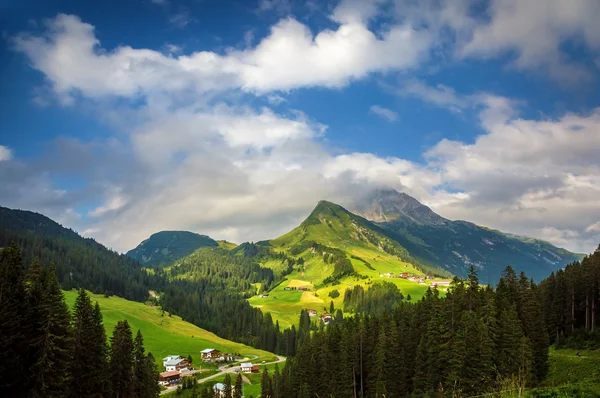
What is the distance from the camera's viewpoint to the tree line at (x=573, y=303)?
258ft

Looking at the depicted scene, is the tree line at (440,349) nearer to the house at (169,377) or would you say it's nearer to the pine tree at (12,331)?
the pine tree at (12,331)

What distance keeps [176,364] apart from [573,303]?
147079 millimetres

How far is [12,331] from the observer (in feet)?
Result: 127

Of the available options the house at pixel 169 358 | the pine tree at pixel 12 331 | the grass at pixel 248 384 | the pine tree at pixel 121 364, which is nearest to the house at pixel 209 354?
the house at pixel 169 358

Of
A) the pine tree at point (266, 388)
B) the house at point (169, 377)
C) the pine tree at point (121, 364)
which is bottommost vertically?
the house at point (169, 377)

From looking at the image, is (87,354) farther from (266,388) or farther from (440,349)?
(266,388)

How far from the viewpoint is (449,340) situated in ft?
178

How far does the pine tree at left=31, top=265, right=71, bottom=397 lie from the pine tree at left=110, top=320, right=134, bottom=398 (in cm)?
932

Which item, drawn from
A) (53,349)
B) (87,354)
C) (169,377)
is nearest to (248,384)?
(169,377)

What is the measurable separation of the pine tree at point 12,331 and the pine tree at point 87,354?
5.28m

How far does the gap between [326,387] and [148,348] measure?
14530 cm

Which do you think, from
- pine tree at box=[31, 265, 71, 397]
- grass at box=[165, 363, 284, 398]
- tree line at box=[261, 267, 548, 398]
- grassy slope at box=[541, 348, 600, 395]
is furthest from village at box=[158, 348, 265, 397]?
grassy slope at box=[541, 348, 600, 395]

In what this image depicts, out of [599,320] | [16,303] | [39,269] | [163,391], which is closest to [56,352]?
[16,303]

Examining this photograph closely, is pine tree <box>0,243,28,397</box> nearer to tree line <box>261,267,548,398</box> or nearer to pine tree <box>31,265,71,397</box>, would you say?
pine tree <box>31,265,71,397</box>
